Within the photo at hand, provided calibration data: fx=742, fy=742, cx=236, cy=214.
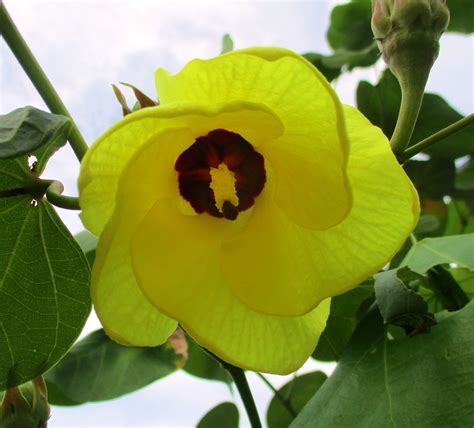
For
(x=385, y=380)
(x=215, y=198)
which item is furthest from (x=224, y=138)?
(x=385, y=380)

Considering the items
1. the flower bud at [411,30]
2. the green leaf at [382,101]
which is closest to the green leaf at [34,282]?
the flower bud at [411,30]

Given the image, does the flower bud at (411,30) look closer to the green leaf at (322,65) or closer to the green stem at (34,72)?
the green stem at (34,72)

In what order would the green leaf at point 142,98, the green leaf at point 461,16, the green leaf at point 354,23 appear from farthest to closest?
the green leaf at point 354,23 < the green leaf at point 461,16 < the green leaf at point 142,98

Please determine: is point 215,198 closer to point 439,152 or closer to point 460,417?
point 460,417

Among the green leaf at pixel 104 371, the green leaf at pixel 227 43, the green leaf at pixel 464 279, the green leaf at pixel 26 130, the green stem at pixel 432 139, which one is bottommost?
the green leaf at pixel 104 371

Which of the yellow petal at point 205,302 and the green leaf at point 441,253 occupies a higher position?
the yellow petal at point 205,302

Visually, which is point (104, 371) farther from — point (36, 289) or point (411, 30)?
point (411, 30)

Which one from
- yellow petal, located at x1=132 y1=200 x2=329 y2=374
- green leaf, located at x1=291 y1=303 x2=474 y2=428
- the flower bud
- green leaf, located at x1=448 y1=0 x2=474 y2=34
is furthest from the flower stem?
green leaf, located at x1=448 y1=0 x2=474 y2=34
